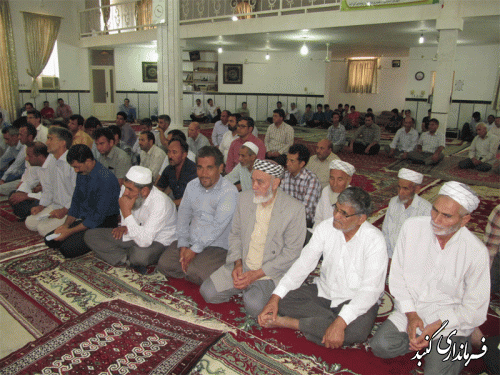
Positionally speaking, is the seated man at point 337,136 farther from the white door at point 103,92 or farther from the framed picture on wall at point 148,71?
the white door at point 103,92

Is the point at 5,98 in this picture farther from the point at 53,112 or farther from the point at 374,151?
the point at 374,151

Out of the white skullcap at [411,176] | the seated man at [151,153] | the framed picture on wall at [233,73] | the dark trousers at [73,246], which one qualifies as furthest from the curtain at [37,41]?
the white skullcap at [411,176]

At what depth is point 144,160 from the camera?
15.8 ft

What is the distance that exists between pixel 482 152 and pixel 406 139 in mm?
1351

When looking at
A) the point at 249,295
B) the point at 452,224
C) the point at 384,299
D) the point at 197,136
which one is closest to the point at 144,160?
the point at 197,136

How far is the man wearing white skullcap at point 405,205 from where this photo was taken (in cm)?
304

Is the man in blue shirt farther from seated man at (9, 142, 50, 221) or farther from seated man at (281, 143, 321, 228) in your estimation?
seated man at (281, 143, 321, 228)

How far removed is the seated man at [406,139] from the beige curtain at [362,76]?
8616 mm

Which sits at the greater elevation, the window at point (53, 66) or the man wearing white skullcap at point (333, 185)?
the window at point (53, 66)

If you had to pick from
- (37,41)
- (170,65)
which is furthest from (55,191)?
(37,41)

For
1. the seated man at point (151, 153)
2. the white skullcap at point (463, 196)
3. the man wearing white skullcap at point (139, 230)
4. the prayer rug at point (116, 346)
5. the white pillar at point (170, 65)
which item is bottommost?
the prayer rug at point (116, 346)

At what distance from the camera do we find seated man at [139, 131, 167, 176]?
467 cm

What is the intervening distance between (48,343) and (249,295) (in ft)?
3.81

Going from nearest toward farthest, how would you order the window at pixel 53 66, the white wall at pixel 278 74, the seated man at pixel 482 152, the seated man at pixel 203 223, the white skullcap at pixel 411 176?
the seated man at pixel 203 223
the white skullcap at pixel 411 176
the seated man at pixel 482 152
the window at pixel 53 66
the white wall at pixel 278 74
